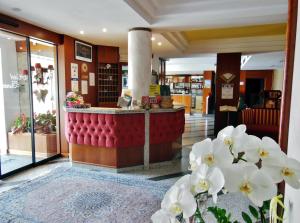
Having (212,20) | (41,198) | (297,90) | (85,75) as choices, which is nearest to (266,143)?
(297,90)

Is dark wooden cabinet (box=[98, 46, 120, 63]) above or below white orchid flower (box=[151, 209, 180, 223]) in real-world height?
above

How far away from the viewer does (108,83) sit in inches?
260

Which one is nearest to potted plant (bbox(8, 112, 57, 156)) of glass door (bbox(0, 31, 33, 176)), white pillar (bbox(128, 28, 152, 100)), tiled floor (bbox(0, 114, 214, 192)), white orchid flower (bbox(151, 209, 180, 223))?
glass door (bbox(0, 31, 33, 176))

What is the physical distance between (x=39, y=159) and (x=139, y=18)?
3.51 m

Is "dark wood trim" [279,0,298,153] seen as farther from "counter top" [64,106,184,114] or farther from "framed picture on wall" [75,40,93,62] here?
"framed picture on wall" [75,40,93,62]

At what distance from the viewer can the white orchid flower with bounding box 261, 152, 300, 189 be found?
1.98 ft

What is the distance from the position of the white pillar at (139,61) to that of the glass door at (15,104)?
202 cm

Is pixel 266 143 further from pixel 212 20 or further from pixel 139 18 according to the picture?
pixel 212 20

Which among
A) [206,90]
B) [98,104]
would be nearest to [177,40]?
[98,104]

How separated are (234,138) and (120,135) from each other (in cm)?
351

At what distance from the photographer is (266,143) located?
25.9 inches

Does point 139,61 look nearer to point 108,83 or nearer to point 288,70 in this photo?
point 108,83

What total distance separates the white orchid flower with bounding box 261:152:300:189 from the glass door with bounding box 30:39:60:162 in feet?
16.3

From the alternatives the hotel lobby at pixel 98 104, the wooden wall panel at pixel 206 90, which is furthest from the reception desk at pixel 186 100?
the hotel lobby at pixel 98 104
